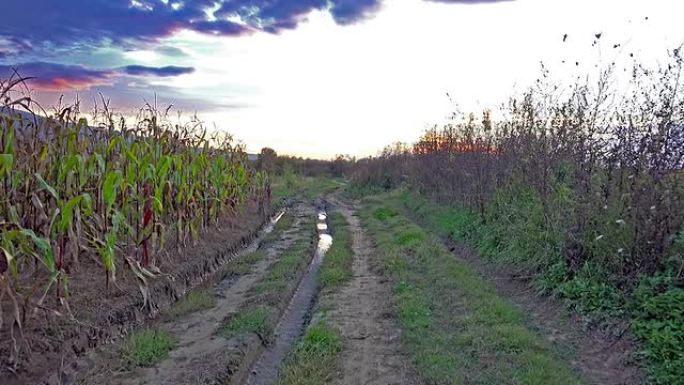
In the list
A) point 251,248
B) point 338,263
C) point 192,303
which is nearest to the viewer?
point 192,303

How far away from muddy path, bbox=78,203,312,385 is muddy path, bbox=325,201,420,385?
1.28m

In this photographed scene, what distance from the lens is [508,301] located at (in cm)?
791

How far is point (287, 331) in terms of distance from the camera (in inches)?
279

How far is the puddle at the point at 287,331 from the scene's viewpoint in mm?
5684

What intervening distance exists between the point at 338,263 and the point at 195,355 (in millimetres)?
5336

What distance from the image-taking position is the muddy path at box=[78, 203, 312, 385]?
5.23 m

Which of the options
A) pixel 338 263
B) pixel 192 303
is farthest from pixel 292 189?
pixel 192 303

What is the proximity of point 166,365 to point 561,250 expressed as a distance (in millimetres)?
5600

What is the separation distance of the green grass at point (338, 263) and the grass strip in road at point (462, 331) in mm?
888

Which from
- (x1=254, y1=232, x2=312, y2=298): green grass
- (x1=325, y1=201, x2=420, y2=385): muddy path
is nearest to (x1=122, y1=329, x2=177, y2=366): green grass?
(x1=325, y1=201, x2=420, y2=385): muddy path

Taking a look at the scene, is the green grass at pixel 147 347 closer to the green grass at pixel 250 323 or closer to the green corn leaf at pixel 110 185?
the green grass at pixel 250 323

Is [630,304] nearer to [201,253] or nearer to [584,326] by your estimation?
[584,326]

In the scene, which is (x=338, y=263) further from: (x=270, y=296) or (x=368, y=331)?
(x=368, y=331)

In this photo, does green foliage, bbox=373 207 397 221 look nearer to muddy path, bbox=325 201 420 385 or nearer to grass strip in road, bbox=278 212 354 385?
muddy path, bbox=325 201 420 385
